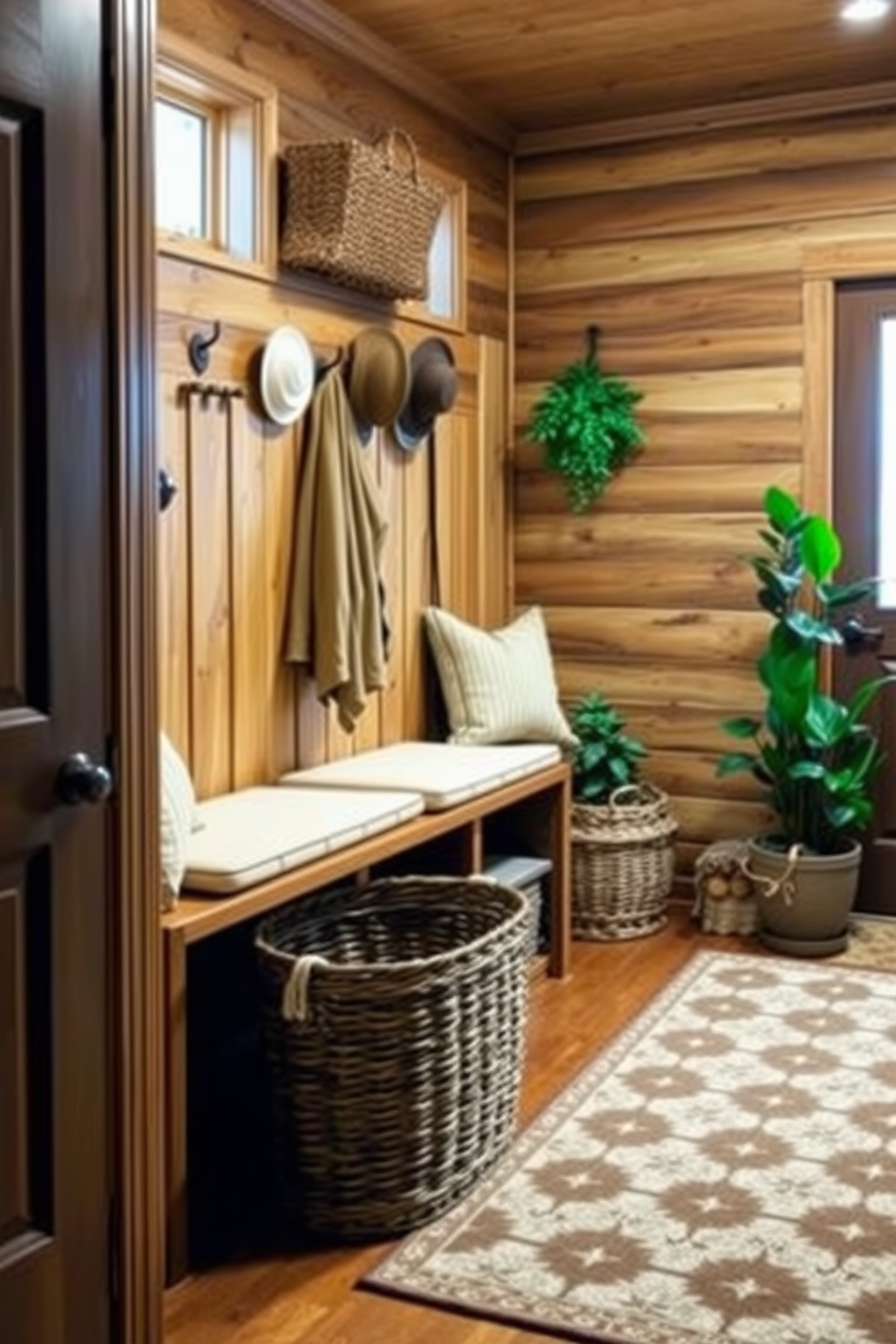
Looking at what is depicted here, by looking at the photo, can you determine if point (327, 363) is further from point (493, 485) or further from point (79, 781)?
point (79, 781)

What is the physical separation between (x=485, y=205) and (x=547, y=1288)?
3508mm

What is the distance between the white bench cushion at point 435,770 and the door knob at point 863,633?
1092 millimetres

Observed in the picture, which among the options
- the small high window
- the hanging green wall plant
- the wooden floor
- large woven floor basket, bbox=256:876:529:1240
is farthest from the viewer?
the hanging green wall plant

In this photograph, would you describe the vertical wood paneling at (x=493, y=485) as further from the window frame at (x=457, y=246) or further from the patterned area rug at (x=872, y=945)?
the patterned area rug at (x=872, y=945)

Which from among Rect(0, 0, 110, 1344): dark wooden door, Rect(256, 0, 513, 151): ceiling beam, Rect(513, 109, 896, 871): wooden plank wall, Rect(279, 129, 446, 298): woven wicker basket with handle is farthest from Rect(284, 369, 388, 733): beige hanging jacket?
Rect(0, 0, 110, 1344): dark wooden door

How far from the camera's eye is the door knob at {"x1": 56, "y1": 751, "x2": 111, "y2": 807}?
6.37ft

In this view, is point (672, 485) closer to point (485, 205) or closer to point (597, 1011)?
point (485, 205)

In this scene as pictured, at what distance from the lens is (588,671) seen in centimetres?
500

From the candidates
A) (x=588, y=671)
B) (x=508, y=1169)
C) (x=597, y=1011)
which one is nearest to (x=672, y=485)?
(x=588, y=671)

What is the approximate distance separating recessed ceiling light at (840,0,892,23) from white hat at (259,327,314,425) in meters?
1.68

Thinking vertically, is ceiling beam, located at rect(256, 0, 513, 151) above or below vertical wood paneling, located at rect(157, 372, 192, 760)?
above

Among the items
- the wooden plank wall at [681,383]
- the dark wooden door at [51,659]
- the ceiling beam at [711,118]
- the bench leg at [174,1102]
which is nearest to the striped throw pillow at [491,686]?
Answer: the wooden plank wall at [681,383]

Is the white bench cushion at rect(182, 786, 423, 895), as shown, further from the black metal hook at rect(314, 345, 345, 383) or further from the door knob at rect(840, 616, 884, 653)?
the door knob at rect(840, 616, 884, 653)

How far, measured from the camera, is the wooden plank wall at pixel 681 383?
4625mm
